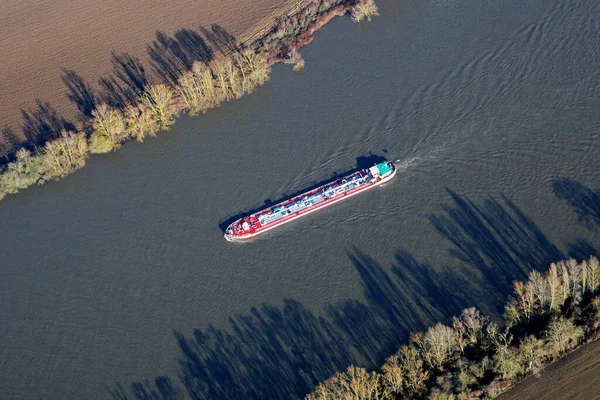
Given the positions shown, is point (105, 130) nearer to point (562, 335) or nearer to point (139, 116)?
point (139, 116)

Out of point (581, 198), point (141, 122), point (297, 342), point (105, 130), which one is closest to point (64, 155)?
point (105, 130)

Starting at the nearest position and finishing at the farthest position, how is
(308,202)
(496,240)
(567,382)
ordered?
(567,382), (496,240), (308,202)

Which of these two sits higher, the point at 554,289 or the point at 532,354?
the point at 554,289

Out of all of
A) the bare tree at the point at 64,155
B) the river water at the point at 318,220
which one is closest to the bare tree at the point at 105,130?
the bare tree at the point at 64,155

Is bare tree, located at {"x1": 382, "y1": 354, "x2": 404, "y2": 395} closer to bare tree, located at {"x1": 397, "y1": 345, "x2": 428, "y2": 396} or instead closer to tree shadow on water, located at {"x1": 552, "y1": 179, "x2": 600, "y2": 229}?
bare tree, located at {"x1": 397, "y1": 345, "x2": 428, "y2": 396}

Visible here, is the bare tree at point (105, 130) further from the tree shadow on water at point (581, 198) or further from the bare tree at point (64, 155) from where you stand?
the tree shadow on water at point (581, 198)

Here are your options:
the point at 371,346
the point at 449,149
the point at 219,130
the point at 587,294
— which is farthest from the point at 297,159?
the point at 587,294
